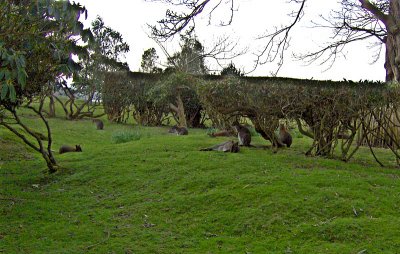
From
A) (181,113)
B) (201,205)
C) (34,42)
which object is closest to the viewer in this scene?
(34,42)

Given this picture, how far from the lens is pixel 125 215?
21.8 feet

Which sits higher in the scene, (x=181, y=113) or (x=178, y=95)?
(x=178, y=95)

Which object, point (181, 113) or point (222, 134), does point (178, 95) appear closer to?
point (181, 113)

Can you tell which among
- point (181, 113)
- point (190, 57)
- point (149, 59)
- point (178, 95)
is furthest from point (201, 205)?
point (149, 59)

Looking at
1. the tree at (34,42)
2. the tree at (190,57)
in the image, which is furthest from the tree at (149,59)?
the tree at (34,42)

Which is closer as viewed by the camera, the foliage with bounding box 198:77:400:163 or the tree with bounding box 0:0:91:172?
the tree with bounding box 0:0:91:172

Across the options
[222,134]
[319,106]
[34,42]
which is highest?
[34,42]

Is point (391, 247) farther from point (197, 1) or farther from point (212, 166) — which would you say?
point (197, 1)

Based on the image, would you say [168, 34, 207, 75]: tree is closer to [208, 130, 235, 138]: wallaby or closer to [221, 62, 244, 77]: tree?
[221, 62, 244, 77]: tree

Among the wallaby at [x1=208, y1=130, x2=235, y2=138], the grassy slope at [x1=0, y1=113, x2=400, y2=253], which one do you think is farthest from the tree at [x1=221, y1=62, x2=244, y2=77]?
the grassy slope at [x1=0, y1=113, x2=400, y2=253]

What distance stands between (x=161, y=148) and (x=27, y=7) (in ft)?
21.0

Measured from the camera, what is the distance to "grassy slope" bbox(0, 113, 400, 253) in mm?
5570

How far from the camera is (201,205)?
22.4 ft

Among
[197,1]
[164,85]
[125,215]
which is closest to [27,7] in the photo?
[125,215]
